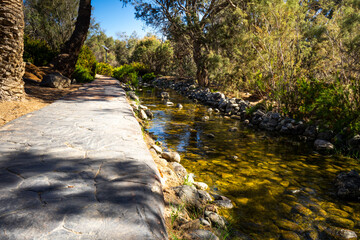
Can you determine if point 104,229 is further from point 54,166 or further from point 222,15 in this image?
point 222,15

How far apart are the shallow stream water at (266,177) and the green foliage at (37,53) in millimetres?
7194

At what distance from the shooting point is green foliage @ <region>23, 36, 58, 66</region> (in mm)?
9586

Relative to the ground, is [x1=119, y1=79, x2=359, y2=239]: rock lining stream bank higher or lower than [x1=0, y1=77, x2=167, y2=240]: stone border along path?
lower

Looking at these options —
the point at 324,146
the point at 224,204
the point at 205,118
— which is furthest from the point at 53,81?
the point at 324,146

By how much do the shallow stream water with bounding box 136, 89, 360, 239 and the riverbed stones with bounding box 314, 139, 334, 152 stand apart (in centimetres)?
16

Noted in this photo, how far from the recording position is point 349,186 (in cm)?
307

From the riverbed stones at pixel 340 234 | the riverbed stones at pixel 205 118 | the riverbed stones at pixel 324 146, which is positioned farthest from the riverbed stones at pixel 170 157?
the riverbed stones at pixel 205 118

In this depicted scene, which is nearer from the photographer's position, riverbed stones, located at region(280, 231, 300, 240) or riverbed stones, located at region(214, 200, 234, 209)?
riverbed stones, located at region(280, 231, 300, 240)

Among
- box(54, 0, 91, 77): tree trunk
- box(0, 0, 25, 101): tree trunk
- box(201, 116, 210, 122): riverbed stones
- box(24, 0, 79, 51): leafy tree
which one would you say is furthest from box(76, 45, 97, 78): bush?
box(201, 116, 210, 122): riverbed stones

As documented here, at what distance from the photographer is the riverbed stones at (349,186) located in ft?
9.80

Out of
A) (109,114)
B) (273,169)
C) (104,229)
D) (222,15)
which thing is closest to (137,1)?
(222,15)

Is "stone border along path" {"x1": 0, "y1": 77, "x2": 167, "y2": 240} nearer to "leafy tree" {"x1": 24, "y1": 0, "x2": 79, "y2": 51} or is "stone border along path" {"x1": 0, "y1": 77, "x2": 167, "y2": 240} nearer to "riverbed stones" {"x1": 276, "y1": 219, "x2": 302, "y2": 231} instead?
"riverbed stones" {"x1": 276, "y1": 219, "x2": 302, "y2": 231}

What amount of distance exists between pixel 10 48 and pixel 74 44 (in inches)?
197

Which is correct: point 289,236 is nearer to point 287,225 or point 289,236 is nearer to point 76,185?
point 287,225
